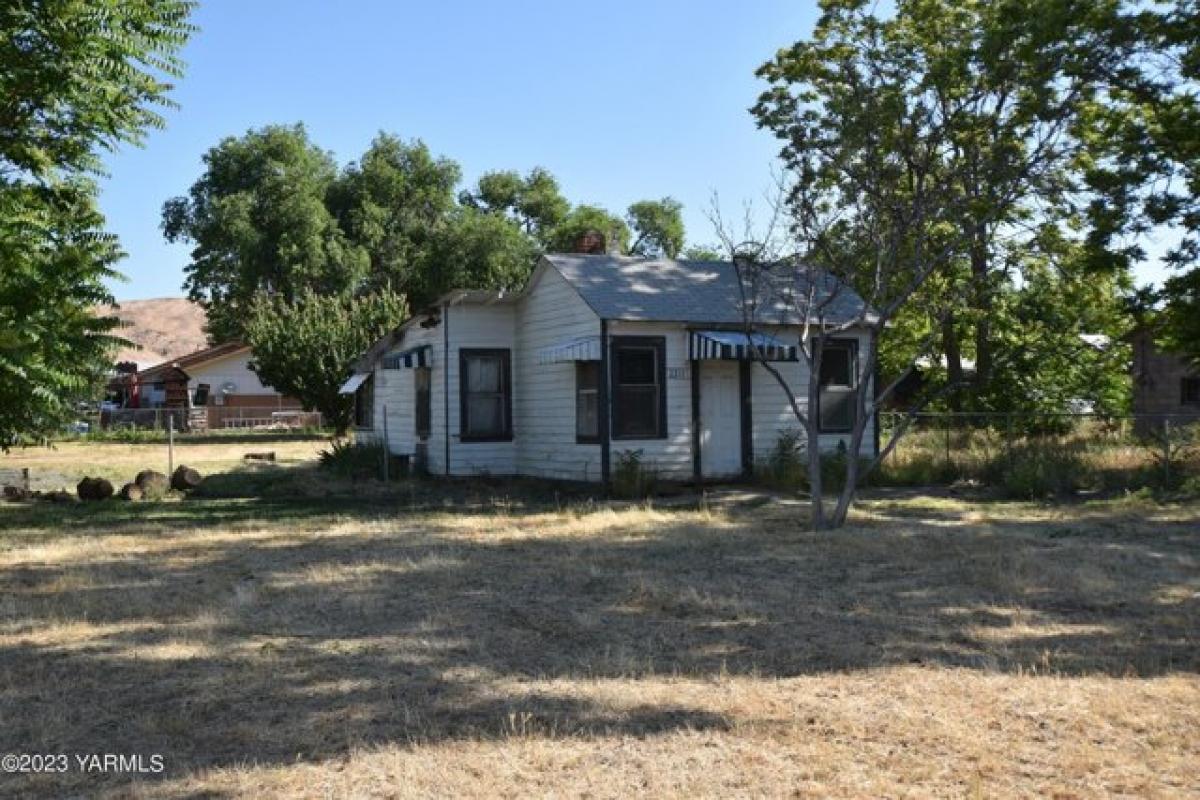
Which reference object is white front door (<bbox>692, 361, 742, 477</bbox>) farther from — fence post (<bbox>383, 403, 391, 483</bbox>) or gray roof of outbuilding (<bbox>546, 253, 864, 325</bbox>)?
fence post (<bbox>383, 403, 391, 483</bbox>)

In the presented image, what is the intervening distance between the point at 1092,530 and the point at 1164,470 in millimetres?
4882

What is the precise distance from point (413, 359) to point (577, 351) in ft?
13.5

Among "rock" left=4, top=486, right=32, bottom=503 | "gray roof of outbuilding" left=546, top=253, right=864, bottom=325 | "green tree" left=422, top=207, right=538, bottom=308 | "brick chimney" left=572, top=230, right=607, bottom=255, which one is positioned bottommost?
"rock" left=4, top=486, right=32, bottom=503

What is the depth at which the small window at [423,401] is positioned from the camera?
20.4 meters

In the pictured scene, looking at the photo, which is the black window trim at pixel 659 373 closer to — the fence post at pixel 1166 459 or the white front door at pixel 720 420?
the white front door at pixel 720 420

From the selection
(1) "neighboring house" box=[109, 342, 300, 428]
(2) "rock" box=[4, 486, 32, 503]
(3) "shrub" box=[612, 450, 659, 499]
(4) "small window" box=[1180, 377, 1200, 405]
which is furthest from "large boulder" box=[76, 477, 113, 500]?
(1) "neighboring house" box=[109, 342, 300, 428]

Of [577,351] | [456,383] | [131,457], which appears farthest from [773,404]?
[131,457]

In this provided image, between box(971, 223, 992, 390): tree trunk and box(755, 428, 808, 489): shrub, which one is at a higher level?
box(971, 223, 992, 390): tree trunk

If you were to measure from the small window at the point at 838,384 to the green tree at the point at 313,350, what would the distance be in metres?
20.9

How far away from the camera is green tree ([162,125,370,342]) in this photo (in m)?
48.9

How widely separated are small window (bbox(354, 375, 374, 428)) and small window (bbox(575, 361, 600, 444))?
7.60 metres

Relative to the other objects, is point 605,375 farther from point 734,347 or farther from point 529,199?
point 529,199

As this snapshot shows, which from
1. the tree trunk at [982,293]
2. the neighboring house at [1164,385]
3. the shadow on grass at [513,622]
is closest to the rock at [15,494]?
the shadow on grass at [513,622]

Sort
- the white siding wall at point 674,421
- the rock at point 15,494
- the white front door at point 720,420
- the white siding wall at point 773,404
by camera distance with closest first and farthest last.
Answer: the rock at point 15,494 < the white siding wall at point 674,421 < the white front door at point 720,420 < the white siding wall at point 773,404
